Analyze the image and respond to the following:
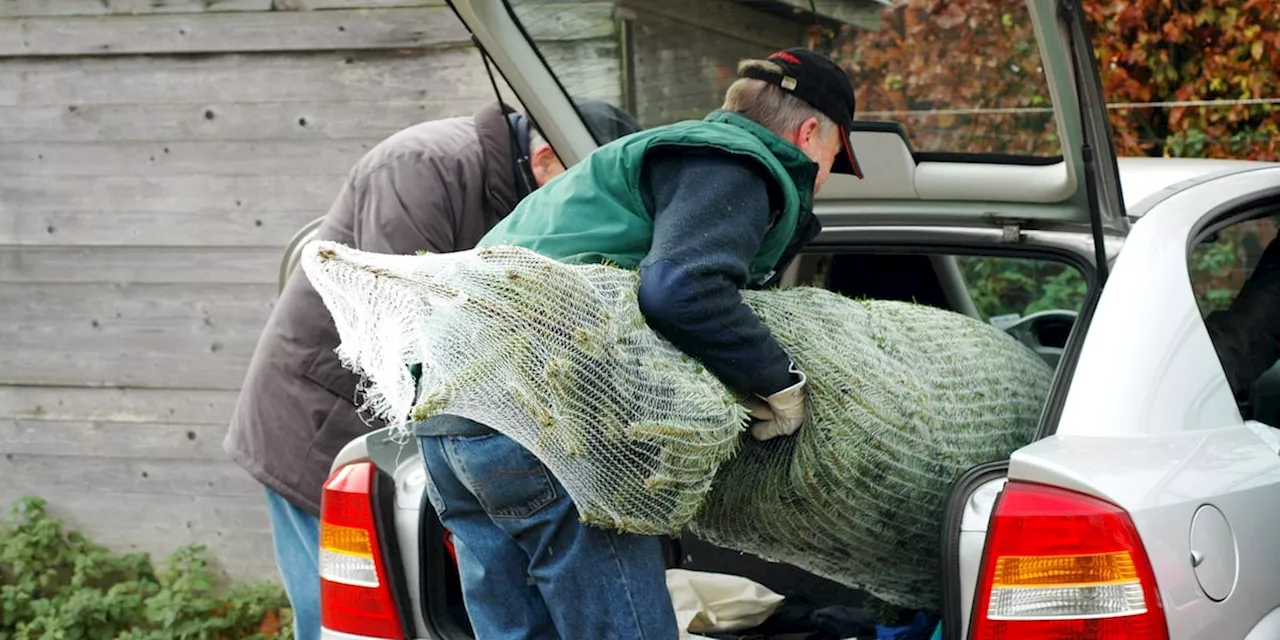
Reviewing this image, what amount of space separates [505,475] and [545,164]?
1.43 metres

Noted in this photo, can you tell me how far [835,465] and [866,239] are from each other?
117 cm

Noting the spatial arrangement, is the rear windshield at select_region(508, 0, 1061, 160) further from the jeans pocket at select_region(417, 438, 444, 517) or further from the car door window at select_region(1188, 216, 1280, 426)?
the jeans pocket at select_region(417, 438, 444, 517)

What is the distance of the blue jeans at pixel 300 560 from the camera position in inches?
143

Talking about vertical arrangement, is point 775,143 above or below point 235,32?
above

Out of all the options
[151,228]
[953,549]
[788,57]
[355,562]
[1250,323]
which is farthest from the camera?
[151,228]

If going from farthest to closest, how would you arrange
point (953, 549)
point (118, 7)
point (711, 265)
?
point (118, 7) < point (953, 549) < point (711, 265)

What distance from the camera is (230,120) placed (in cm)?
543

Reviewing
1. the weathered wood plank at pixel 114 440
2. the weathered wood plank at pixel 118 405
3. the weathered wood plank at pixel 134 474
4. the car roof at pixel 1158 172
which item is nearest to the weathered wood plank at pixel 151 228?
the weathered wood plank at pixel 118 405

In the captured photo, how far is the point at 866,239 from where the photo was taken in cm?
348

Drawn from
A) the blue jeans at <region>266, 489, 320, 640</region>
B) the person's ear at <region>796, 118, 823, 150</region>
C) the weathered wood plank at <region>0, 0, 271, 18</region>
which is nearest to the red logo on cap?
the person's ear at <region>796, 118, 823, 150</region>

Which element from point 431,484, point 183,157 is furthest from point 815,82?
point 183,157

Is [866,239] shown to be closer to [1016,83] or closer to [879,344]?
[1016,83]

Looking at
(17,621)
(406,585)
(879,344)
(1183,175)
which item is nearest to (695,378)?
(879,344)

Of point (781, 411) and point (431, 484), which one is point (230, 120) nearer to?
point (431, 484)
